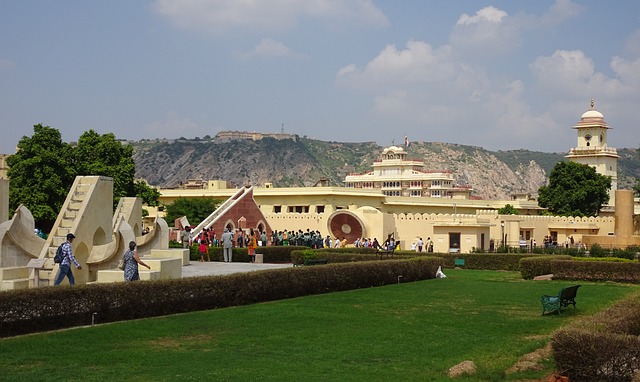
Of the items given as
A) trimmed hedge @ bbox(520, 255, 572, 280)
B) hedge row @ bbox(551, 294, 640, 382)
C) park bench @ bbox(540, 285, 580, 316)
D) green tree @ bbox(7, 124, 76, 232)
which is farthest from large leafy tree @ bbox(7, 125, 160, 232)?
hedge row @ bbox(551, 294, 640, 382)

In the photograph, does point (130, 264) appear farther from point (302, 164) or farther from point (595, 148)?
point (302, 164)

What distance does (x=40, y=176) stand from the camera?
37625 mm

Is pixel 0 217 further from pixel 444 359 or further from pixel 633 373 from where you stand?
pixel 633 373

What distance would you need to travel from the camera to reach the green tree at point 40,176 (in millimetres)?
37062

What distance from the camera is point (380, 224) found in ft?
169

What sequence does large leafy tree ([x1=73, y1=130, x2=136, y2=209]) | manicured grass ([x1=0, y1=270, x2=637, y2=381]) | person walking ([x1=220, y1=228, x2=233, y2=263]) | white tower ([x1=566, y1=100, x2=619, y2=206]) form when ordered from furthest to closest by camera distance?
white tower ([x1=566, y1=100, x2=619, y2=206])
large leafy tree ([x1=73, y1=130, x2=136, y2=209])
person walking ([x1=220, y1=228, x2=233, y2=263])
manicured grass ([x1=0, y1=270, x2=637, y2=381])

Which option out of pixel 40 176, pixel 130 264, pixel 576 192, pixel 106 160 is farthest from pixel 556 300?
pixel 576 192

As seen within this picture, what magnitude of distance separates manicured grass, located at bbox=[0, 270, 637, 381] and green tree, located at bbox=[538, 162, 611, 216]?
2031 inches

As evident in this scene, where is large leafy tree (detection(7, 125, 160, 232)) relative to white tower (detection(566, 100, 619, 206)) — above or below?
below

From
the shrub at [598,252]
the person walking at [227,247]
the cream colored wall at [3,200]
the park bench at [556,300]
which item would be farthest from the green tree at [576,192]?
the cream colored wall at [3,200]

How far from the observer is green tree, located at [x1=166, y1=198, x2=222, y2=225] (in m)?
54.5

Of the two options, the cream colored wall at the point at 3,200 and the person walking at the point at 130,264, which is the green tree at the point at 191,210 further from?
the person walking at the point at 130,264

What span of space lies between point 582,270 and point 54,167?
77.9ft

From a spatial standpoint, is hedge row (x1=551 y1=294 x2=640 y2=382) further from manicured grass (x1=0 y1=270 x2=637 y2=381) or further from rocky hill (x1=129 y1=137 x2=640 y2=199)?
rocky hill (x1=129 y1=137 x2=640 y2=199)
